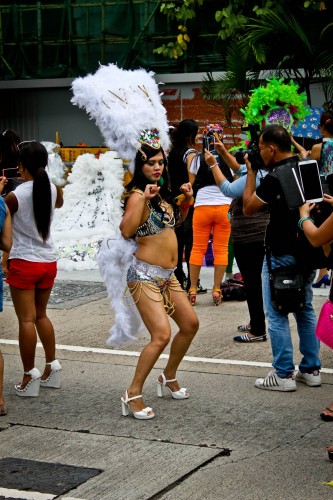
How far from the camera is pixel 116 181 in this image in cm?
1346

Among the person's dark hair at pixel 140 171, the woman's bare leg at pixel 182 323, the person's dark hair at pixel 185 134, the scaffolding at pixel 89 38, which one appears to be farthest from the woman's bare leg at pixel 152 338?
the scaffolding at pixel 89 38

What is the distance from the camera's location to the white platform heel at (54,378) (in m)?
7.11

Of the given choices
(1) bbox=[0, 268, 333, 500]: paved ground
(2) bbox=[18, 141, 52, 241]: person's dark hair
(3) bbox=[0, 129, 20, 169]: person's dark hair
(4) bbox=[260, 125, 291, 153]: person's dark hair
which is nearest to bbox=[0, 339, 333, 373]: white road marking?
(1) bbox=[0, 268, 333, 500]: paved ground

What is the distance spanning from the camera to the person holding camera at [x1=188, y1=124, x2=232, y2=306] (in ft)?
33.6

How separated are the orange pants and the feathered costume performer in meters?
3.54

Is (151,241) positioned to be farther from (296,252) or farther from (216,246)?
(216,246)

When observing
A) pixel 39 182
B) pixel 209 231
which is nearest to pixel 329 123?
pixel 209 231

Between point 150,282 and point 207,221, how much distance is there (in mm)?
3963

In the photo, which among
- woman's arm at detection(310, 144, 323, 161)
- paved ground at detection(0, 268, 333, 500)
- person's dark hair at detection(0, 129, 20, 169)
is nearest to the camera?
paved ground at detection(0, 268, 333, 500)

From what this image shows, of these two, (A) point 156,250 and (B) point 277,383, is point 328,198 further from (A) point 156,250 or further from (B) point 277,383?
(B) point 277,383

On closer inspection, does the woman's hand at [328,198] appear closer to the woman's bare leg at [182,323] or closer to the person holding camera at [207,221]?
the woman's bare leg at [182,323]

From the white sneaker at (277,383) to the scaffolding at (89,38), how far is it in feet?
46.9

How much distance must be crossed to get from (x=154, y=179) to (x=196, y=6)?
45.1ft

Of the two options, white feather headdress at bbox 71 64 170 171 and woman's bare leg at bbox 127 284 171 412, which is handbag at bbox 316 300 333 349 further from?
white feather headdress at bbox 71 64 170 171
